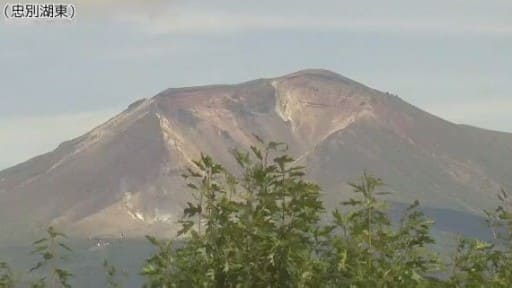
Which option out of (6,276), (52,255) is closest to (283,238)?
(52,255)

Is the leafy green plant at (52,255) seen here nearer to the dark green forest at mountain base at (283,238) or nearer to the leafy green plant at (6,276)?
the leafy green plant at (6,276)

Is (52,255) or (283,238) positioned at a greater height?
(283,238)

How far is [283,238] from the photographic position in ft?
34.2

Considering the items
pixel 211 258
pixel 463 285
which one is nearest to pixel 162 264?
pixel 211 258

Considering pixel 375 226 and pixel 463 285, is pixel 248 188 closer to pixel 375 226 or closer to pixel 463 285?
pixel 375 226

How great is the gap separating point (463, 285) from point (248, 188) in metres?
2.84

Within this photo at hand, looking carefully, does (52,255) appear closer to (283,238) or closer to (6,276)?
(6,276)

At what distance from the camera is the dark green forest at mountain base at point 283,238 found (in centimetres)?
1032

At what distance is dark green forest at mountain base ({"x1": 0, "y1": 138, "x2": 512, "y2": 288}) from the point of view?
1032 cm

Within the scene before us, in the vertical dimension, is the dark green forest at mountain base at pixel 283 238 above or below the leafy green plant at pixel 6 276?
above

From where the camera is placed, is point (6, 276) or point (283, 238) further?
point (6, 276)

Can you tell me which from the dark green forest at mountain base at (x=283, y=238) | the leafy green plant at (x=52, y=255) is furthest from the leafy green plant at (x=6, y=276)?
the dark green forest at mountain base at (x=283, y=238)

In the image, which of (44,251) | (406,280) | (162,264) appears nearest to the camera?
(406,280)

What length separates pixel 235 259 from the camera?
1039 centimetres
